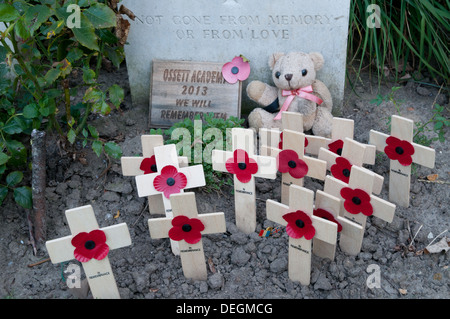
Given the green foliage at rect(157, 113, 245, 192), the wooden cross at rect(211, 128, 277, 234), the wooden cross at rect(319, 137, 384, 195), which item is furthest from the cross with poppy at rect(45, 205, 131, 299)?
the wooden cross at rect(319, 137, 384, 195)

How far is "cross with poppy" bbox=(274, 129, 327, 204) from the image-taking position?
2.42m

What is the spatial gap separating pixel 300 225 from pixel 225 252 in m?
0.45

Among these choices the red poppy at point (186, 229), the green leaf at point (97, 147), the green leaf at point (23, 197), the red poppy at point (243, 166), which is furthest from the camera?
the green leaf at point (97, 147)

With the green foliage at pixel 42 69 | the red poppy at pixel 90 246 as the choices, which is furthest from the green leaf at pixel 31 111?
the red poppy at pixel 90 246

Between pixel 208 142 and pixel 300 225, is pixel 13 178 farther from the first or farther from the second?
pixel 300 225

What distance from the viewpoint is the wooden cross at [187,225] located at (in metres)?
2.06

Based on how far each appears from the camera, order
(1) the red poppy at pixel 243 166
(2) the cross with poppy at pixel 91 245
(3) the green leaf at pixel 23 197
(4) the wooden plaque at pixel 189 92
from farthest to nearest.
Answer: (4) the wooden plaque at pixel 189 92 < (3) the green leaf at pixel 23 197 < (1) the red poppy at pixel 243 166 < (2) the cross with poppy at pixel 91 245

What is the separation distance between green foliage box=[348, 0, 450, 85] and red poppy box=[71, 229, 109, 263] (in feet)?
6.69

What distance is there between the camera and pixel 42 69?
260cm

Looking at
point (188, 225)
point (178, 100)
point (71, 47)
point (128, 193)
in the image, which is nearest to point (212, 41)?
point (178, 100)

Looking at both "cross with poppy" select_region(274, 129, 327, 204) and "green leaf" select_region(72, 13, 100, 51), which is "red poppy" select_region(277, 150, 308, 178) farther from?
"green leaf" select_region(72, 13, 100, 51)

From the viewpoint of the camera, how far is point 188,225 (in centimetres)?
210

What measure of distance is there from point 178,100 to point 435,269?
174 cm

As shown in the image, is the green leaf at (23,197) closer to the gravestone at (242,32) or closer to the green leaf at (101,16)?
the green leaf at (101,16)
